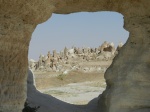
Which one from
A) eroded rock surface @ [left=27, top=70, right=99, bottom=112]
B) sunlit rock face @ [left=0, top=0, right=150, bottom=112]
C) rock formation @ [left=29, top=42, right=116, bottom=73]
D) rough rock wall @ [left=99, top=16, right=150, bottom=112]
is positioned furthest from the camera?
rock formation @ [left=29, top=42, right=116, bottom=73]

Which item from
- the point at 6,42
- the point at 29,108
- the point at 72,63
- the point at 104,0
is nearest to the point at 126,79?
the point at 104,0

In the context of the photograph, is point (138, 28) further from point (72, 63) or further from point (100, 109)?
point (72, 63)

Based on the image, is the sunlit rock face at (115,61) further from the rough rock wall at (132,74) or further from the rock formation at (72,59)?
the rock formation at (72,59)

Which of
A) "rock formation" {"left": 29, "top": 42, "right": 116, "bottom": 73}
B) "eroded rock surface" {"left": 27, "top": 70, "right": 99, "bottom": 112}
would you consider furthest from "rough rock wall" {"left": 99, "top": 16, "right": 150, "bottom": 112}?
"rock formation" {"left": 29, "top": 42, "right": 116, "bottom": 73}

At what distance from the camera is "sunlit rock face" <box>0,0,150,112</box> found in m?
5.41

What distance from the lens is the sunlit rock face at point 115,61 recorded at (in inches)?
213

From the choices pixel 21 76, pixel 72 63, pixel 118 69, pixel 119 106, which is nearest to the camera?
pixel 21 76

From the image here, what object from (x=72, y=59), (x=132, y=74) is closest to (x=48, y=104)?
(x=132, y=74)

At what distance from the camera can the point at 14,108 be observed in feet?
18.5

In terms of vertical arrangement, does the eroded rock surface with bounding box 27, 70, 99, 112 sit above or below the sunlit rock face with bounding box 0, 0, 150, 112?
below

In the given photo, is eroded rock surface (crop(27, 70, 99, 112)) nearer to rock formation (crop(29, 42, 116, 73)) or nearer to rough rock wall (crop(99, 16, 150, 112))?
rough rock wall (crop(99, 16, 150, 112))

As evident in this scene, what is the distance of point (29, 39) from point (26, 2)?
78cm

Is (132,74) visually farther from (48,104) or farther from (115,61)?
(48,104)

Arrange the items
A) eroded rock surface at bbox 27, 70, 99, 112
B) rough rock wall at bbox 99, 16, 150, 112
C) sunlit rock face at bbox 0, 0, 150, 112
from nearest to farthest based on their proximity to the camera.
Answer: sunlit rock face at bbox 0, 0, 150, 112 < rough rock wall at bbox 99, 16, 150, 112 < eroded rock surface at bbox 27, 70, 99, 112
